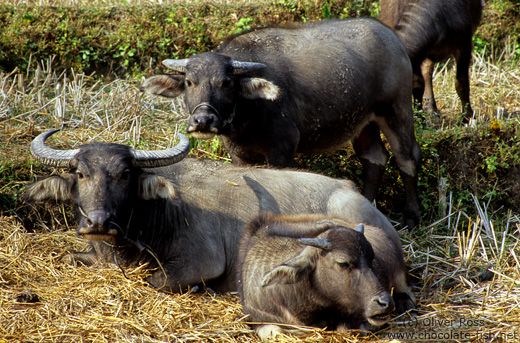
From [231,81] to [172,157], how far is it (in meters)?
1.52

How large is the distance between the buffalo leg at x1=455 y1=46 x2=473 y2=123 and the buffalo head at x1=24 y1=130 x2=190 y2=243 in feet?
17.6

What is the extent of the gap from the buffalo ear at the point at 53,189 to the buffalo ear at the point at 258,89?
7.12 ft

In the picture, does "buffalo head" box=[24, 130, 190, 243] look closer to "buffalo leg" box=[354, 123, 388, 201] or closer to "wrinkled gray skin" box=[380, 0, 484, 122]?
"buffalo leg" box=[354, 123, 388, 201]

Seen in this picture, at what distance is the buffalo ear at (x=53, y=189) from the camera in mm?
4906

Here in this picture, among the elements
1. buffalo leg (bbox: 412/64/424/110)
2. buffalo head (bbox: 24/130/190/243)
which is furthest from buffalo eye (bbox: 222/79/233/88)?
buffalo leg (bbox: 412/64/424/110)

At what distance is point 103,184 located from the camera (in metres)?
4.63

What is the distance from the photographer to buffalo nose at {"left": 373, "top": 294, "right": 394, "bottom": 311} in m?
4.05

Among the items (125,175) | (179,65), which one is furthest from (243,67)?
(125,175)

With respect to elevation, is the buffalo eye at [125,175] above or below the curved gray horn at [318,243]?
above

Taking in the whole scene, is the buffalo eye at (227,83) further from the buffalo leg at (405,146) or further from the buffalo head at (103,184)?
the buffalo leg at (405,146)

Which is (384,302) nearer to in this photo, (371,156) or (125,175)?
(125,175)

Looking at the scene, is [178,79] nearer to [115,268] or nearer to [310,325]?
[115,268]

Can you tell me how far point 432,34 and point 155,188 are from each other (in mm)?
5306

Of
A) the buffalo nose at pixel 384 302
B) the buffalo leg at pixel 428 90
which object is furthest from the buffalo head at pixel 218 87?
the buffalo leg at pixel 428 90
